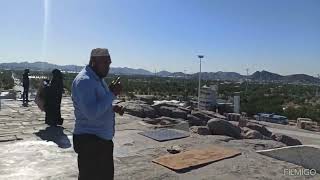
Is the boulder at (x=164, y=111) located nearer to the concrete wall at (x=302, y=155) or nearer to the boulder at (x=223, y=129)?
the boulder at (x=223, y=129)

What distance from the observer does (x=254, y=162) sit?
655 cm

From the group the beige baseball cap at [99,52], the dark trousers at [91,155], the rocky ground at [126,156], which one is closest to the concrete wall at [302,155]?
the rocky ground at [126,156]

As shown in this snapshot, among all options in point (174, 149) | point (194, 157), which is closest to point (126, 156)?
point (174, 149)

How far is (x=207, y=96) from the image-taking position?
26641 millimetres

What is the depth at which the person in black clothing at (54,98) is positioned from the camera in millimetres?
10312

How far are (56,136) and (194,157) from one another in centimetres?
354

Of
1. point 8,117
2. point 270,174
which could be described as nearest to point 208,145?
point 270,174

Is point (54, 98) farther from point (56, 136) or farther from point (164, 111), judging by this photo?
point (164, 111)

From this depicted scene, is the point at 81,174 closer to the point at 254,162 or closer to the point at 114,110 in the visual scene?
the point at 114,110

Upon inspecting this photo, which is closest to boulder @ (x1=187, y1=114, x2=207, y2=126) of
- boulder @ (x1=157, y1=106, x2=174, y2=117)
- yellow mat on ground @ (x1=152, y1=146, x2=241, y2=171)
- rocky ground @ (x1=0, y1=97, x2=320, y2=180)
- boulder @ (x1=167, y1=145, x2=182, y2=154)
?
boulder @ (x1=157, y1=106, x2=174, y2=117)

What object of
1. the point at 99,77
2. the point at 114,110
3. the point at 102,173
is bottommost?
the point at 102,173

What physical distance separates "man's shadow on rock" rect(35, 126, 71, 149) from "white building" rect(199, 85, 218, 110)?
16566mm

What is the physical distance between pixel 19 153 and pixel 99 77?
13.4 ft

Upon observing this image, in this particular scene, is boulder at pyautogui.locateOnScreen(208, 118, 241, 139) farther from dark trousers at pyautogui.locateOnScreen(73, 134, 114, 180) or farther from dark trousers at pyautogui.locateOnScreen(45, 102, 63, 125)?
dark trousers at pyautogui.locateOnScreen(73, 134, 114, 180)
